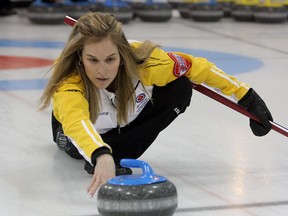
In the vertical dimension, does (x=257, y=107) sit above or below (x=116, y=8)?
above

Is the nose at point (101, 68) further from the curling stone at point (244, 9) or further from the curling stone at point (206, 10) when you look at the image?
the curling stone at point (244, 9)

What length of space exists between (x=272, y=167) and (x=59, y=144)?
25.6 inches

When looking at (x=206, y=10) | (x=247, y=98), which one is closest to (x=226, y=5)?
(x=206, y=10)

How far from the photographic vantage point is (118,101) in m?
2.19

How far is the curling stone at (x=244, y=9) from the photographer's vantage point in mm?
6094

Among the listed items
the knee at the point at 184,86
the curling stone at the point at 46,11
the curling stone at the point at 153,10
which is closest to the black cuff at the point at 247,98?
the knee at the point at 184,86

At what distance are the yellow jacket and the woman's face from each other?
70 millimetres

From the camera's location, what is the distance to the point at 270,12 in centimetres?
605

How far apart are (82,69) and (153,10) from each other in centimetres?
396

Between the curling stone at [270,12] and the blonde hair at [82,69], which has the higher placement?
the blonde hair at [82,69]

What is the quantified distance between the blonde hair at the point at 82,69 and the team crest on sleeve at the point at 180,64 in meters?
0.09

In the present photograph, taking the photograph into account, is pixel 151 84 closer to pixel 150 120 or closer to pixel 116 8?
pixel 150 120

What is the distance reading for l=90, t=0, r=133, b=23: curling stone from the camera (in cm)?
570

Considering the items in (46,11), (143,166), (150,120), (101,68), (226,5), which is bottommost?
(46,11)
